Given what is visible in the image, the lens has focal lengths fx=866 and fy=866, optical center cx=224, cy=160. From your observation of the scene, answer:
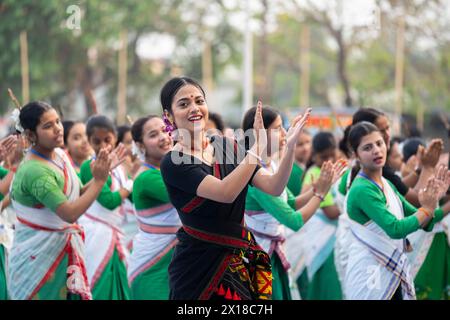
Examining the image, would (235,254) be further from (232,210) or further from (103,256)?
(103,256)

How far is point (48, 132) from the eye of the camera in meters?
5.55

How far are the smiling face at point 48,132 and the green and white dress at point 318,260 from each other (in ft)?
9.18

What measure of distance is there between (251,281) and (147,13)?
19.8 m

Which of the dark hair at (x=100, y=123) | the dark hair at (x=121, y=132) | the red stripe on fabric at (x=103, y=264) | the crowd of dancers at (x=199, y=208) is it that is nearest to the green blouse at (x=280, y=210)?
the crowd of dancers at (x=199, y=208)

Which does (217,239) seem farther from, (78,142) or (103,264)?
(78,142)

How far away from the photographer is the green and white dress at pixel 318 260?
7773mm

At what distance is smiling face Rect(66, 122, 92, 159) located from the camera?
7.08 metres

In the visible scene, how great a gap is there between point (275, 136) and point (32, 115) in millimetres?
1586

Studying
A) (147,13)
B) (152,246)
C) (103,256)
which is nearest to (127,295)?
(103,256)

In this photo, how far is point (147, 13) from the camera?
76.6ft

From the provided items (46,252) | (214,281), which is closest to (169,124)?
(214,281)

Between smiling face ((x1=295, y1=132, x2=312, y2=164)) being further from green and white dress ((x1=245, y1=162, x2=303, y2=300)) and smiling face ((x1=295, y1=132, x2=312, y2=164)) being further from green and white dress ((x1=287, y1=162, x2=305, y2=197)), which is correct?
green and white dress ((x1=245, y1=162, x2=303, y2=300))

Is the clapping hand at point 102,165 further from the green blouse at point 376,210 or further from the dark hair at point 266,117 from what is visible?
the green blouse at point 376,210
